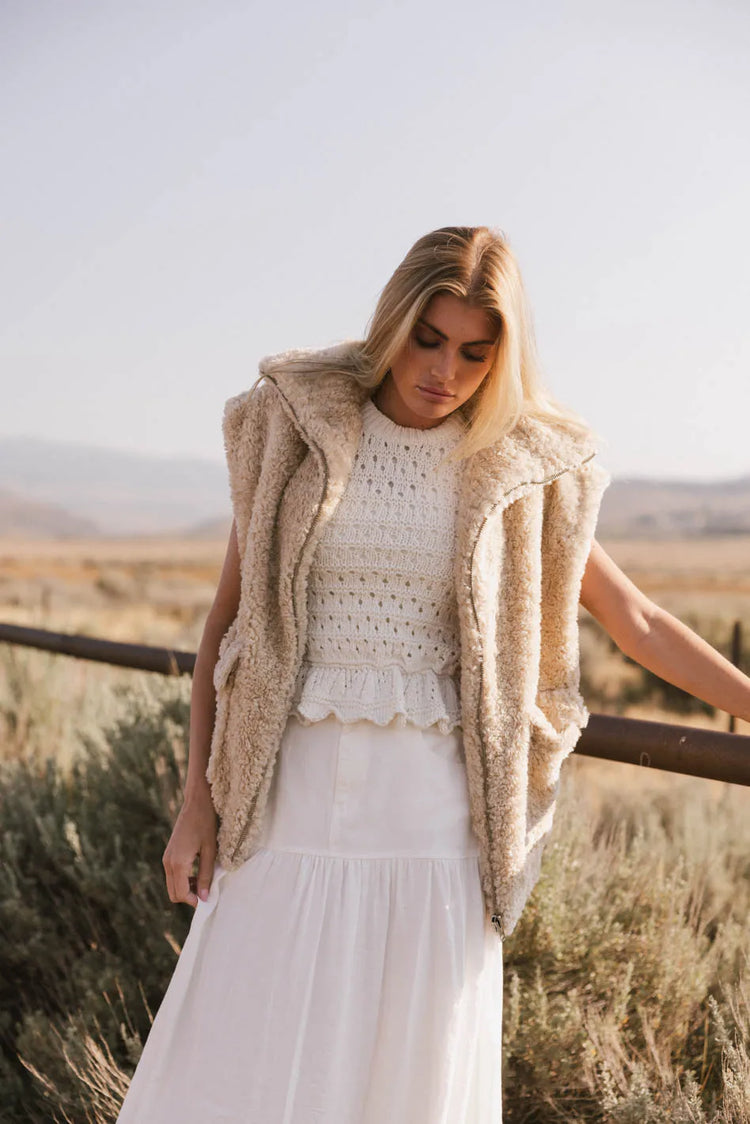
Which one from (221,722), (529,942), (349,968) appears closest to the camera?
(349,968)

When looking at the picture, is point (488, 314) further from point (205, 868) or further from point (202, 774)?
point (205, 868)

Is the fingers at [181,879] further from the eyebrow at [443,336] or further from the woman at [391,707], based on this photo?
the eyebrow at [443,336]

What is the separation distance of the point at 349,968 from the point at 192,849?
0.40 metres

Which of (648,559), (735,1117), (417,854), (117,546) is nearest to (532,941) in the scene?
(735,1117)

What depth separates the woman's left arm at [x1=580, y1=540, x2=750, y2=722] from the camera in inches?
77.6

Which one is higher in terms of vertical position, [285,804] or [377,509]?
[377,509]

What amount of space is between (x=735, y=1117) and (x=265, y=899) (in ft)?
3.35

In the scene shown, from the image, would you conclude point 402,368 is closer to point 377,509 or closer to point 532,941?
point 377,509

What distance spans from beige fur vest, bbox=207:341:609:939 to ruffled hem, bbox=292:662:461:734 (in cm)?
4

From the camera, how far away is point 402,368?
202 centimetres

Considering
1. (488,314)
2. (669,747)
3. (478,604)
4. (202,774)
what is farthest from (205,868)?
(488,314)

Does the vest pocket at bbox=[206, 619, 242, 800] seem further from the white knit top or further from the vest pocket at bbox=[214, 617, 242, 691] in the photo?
the white knit top

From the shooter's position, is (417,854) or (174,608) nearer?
(417,854)

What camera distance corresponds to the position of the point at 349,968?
181 cm
